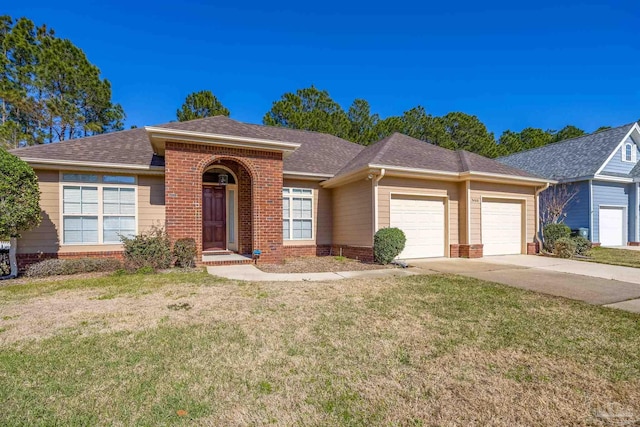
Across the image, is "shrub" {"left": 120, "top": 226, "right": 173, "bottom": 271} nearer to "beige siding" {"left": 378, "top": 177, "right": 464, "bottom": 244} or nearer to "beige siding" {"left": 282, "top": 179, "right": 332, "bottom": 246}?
"beige siding" {"left": 282, "top": 179, "right": 332, "bottom": 246}

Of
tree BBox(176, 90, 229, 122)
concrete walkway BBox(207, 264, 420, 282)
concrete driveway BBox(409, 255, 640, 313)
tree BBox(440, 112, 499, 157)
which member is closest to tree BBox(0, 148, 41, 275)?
concrete walkway BBox(207, 264, 420, 282)

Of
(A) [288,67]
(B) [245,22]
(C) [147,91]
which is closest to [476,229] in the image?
(B) [245,22]

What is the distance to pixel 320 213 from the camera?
40.4 ft

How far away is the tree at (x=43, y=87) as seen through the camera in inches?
735

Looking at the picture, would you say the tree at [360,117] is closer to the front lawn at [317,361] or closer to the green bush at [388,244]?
the green bush at [388,244]

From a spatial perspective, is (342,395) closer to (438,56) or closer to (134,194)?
(134,194)

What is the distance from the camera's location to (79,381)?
2783 millimetres

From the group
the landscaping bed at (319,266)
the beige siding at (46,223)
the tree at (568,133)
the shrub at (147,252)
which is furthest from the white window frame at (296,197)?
the tree at (568,133)

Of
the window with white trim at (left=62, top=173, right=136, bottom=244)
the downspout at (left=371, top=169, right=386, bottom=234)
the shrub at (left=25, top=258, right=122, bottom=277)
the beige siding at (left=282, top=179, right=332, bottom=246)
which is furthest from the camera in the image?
the beige siding at (left=282, top=179, right=332, bottom=246)

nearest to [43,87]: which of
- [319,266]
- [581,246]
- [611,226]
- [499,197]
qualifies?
[319,266]

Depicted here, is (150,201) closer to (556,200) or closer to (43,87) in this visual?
(43,87)

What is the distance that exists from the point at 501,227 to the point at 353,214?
5.74 meters

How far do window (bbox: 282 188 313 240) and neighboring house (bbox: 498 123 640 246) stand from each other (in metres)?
14.0

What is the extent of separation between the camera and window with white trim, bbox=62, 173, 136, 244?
9.27 metres
